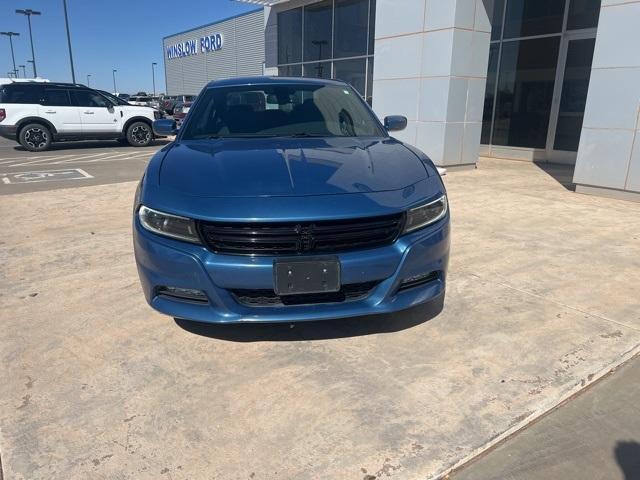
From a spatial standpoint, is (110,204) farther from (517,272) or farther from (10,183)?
(517,272)

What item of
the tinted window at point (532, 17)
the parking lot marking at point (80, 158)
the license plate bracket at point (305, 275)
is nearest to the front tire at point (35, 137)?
the parking lot marking at point (80, 158)

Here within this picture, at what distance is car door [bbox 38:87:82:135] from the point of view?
13000 millimetres

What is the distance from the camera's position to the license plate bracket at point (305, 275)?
2.33m

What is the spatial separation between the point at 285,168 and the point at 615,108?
249 inches

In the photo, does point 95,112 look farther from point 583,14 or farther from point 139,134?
point 583,14

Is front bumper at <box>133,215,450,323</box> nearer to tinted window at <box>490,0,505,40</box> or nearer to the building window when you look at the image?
tinted window at <box>490,0,505,40</box>

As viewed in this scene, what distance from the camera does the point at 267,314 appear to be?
243 centimetres

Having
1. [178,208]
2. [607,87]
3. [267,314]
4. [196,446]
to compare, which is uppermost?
[607,87]

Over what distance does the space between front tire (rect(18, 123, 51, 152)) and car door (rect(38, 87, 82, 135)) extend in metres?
0.32

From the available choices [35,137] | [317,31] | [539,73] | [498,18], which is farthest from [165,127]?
[317,31]

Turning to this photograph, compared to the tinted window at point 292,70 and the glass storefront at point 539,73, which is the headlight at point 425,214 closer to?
the glass storefront at point 539,73

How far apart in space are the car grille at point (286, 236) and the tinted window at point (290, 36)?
1567cm

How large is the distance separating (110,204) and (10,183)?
121 inches

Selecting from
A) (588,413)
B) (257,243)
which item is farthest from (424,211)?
(588,413)
